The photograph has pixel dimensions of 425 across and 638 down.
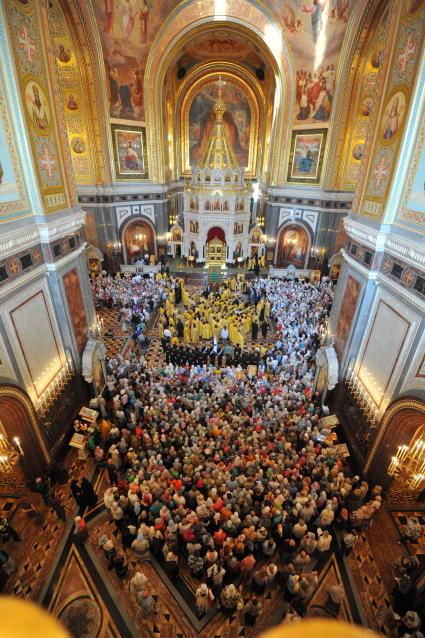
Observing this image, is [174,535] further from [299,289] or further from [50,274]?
[299,289]

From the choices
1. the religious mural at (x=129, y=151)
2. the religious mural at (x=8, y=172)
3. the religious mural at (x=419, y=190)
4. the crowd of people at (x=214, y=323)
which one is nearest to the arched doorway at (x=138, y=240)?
the religious mural at (x=129, y=151)

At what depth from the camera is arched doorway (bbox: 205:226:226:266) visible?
87.5 ft

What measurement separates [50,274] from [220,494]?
7.30 metres

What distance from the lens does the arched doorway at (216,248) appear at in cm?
2667

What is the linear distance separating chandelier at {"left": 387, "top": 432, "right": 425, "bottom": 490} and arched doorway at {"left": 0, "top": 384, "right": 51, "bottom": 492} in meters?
8.92

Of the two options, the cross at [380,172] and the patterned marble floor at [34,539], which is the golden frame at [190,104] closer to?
the cross at [380,172]

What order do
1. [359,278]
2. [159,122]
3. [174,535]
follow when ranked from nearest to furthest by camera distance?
[174,535]
[359,278]
[159,122]

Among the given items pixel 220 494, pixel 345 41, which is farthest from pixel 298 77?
pixel 220 494

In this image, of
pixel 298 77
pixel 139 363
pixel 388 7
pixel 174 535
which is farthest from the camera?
pixel 298 77

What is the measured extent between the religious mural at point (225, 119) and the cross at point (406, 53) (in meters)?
23.6

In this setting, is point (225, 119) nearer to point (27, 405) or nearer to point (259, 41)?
point (259, 41)

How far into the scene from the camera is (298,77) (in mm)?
21219

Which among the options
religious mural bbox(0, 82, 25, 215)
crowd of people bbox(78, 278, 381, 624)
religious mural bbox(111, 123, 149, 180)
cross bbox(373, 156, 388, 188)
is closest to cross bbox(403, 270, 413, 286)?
cross bbox(373, 156, 388, 188)

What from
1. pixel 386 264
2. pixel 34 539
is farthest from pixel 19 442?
pixel 386 264
